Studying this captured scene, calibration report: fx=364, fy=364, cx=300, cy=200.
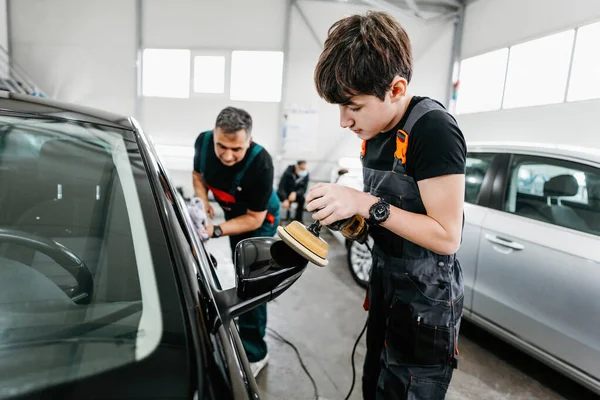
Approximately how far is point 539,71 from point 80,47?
8010 millimetres

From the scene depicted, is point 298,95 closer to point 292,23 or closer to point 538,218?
point 292,23

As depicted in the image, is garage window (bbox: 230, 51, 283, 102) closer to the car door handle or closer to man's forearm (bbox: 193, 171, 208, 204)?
man's forearm (bbox: 193, 171, 208, 204)

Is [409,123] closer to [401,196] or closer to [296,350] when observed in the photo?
[401,196]

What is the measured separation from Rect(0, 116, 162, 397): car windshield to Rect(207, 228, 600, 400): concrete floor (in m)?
1.39

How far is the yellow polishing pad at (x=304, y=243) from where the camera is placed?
767 millimetres

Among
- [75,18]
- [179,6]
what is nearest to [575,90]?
[179,6]

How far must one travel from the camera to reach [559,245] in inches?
75.4

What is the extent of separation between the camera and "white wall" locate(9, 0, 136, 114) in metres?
7.02

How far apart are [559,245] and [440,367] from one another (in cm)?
135

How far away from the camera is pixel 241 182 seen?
76.9 inches

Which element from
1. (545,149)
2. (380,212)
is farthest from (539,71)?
(380,212)

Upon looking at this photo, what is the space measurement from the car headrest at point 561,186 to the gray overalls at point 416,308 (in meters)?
1.47

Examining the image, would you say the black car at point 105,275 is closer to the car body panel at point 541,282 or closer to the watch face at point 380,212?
the watch face at point 380,212

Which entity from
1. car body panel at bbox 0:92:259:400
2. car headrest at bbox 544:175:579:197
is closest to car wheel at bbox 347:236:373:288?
car headrest at bbox 544:175:579:197
